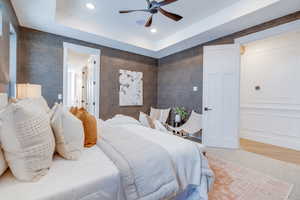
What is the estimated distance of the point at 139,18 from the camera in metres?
3.26

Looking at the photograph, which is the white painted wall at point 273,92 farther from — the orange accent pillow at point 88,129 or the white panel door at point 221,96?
the orange accent pillow at point 88,129

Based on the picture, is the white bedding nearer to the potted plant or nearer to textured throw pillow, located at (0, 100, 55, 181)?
textured throw pillow, located at (0, 100, 55, 181)

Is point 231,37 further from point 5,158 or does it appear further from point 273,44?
point 5,158

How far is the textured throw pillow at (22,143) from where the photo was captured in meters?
0.81

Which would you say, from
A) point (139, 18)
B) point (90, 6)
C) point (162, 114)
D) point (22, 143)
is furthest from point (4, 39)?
point (162, 114)

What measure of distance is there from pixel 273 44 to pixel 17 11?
5.47m

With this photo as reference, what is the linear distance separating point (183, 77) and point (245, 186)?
309 centimetres

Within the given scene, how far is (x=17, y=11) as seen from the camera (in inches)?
100

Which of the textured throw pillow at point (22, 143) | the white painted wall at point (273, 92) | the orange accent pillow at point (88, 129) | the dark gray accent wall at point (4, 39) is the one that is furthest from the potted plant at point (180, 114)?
the dark gray accent wall at point (4, 39)

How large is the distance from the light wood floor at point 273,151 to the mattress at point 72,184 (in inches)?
123

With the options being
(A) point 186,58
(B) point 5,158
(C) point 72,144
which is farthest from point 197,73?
(B) point 5,158

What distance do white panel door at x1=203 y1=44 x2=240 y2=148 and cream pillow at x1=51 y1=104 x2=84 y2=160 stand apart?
290cm

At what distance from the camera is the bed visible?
1021mm

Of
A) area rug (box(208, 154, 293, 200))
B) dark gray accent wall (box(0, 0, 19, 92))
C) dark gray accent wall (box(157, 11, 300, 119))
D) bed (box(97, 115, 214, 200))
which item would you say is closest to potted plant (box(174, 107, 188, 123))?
dark gray accent wall (box(157, 11, 300, 119))
